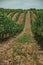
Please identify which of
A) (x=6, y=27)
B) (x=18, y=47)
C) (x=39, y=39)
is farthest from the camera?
(x=6, y=27)

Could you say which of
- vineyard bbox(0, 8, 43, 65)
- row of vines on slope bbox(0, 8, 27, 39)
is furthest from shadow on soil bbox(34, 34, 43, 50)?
row of vines on slope bbox(0, 8, 27, 39)

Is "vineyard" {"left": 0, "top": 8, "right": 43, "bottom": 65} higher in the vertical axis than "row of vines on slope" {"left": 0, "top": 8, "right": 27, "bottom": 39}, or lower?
lower

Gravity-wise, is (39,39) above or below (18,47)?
above

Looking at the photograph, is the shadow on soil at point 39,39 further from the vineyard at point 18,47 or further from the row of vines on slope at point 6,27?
the row of vines on slope at point 6,27

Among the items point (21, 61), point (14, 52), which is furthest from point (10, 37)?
point (21, 61)

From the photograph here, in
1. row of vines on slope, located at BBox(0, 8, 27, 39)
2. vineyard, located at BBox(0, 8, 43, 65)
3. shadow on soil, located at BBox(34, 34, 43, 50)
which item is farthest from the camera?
row of vines on slope, located at BBox(0, 8, 27, 39)

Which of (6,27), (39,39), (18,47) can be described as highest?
(6,27)

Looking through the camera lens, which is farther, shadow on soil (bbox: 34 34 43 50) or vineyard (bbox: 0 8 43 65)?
shadow on soil (bbox: 34 34 43 50)

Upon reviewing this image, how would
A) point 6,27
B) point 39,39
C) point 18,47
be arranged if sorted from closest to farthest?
point 18,47, point 39,39, point 6,27

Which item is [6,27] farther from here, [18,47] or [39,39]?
[18,47]

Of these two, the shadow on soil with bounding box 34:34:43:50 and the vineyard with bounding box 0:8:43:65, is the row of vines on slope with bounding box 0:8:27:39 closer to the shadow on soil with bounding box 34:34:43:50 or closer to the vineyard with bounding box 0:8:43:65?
the vineyard with bounding box 0:8:43:65

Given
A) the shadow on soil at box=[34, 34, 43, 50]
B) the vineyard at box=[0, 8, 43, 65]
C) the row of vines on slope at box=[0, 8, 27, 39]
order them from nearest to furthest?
the vineyard at box=[0, 8, 43, 65] → the shadow on soil at box=[34, 34, 43, 50] → the row of vines on slope at box=[0, 8, 27, 39]

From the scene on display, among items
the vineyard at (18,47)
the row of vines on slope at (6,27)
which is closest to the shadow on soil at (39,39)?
the vineyard at (18,47)

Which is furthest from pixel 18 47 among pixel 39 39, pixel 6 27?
pixel 6 27
